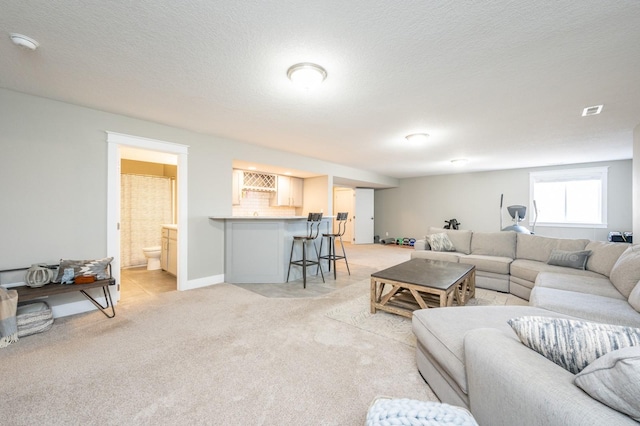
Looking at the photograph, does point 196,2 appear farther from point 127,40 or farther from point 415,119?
point 415,119

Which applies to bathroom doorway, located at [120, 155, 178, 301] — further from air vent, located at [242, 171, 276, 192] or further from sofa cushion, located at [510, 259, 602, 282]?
sofa cushion, located at [510, 259, 602, 282]

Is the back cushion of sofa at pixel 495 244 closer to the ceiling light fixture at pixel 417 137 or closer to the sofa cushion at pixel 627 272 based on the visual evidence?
the sofa cushion at pixel 627 272

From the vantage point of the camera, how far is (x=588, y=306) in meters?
2.01

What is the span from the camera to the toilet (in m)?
5.07

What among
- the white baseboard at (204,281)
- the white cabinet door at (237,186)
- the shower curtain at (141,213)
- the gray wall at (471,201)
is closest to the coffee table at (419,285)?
the white baseboard at (204,281)

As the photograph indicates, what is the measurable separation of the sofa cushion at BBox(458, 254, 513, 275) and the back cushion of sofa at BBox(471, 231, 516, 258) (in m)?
0.17

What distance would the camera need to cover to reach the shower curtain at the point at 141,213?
17.3 ft

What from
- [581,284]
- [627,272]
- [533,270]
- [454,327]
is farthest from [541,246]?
[454,327]

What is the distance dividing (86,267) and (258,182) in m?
3.95

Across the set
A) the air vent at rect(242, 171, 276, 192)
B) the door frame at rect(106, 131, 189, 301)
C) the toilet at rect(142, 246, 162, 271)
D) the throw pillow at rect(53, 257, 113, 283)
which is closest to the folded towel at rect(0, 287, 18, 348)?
the throw pillow at rect(53, 257, 113, 283)

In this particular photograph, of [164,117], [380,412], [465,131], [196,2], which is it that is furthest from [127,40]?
[465,131]

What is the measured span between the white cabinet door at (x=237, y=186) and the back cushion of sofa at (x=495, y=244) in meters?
4.70

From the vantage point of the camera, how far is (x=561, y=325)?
1.04 metres

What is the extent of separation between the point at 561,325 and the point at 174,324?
2.99 m
